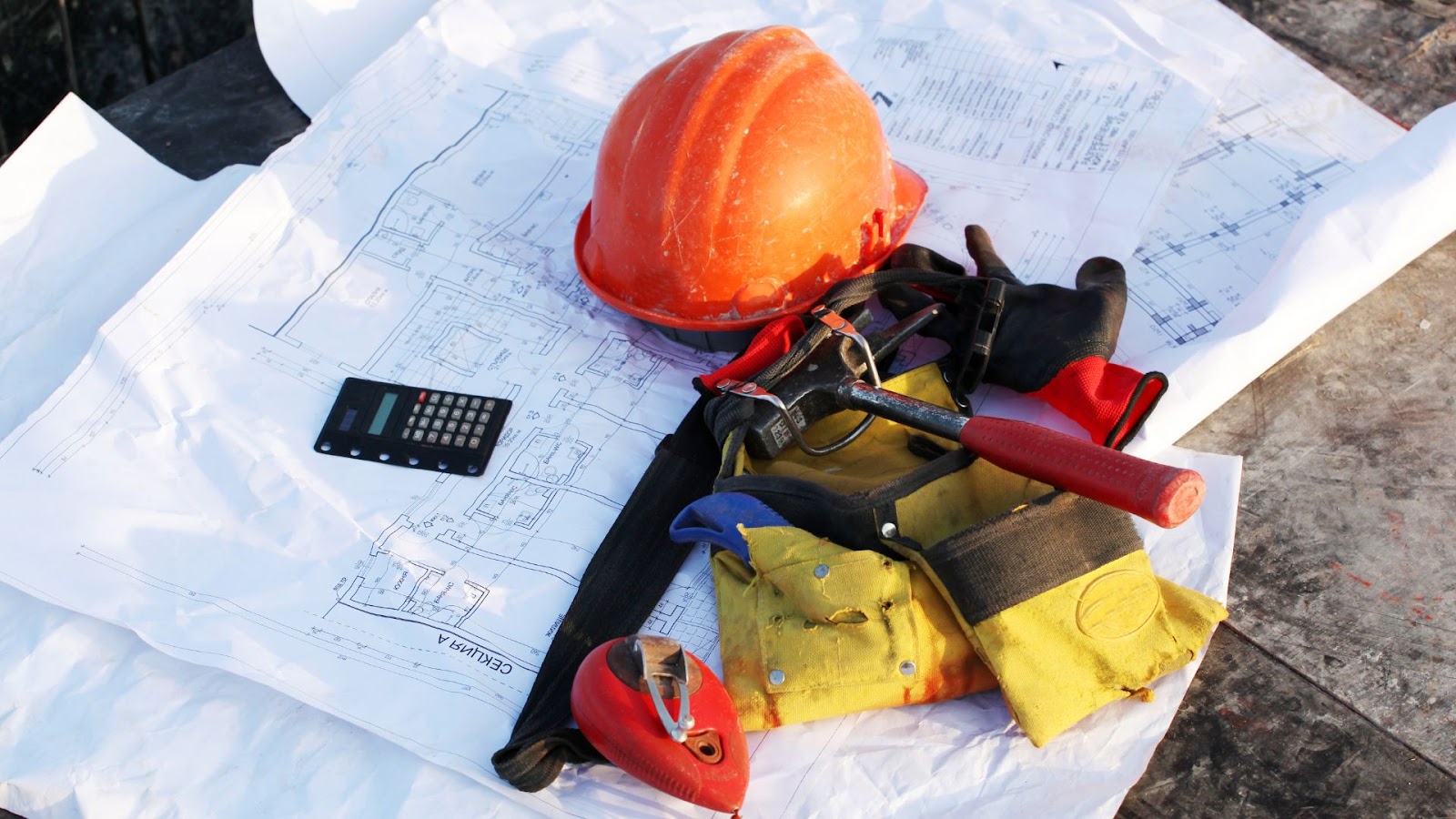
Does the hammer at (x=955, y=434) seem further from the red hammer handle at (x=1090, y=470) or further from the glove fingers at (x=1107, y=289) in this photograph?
the glove fingers at (x=1107, y=289)

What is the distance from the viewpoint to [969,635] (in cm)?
133

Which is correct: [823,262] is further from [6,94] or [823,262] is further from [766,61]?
[6,94]

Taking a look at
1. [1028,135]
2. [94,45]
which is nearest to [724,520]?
[1028,135]

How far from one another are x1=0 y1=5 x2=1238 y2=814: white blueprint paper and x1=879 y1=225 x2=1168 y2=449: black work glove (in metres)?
0.17

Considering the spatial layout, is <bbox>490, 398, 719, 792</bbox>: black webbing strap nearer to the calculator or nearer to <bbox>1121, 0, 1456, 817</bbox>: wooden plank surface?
the calculator

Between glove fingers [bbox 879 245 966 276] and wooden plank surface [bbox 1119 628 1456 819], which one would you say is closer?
wooden plank surface [bbox 1119 628 1456 819]

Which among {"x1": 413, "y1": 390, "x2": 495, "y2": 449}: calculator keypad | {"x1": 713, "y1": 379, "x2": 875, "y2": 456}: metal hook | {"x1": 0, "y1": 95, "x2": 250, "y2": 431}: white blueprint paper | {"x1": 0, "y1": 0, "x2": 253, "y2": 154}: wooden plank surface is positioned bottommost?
{"x1": 0, "y1": 0, "x2": 253, "y2": 154}: wooden plank surface

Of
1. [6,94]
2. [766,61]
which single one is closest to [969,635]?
[766,61]

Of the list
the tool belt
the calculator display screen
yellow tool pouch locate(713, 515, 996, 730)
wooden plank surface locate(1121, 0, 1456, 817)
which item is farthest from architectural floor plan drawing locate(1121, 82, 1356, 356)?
the calculator display screen

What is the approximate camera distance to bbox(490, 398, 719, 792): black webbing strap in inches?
52.7

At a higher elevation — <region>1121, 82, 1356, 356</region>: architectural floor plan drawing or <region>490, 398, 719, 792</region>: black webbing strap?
<region>1121, 82, 1356, 356</region>: architectural floor plan drawing

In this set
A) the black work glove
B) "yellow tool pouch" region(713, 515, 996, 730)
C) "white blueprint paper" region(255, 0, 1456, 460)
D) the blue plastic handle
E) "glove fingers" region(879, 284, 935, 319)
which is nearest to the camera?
"yellow tool pouch" region(713, 515, 996, 730)

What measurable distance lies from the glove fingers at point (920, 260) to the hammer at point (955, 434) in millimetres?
125

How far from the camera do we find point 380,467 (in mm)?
1756
